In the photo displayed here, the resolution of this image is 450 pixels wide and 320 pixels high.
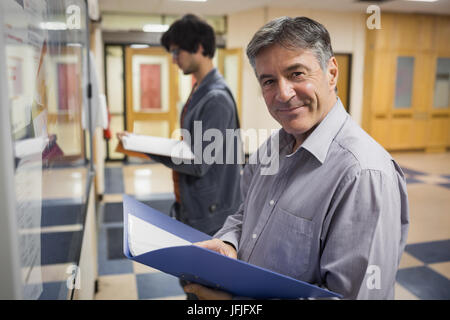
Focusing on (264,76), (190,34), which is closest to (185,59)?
(190,34)

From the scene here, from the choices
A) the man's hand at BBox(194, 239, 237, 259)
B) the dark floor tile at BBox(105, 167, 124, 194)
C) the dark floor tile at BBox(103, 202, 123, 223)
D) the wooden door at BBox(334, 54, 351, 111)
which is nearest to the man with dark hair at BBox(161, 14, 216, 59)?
the man's hand at BBox(194, 239, 237, 259)

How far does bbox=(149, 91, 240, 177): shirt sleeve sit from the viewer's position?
60.8 inches

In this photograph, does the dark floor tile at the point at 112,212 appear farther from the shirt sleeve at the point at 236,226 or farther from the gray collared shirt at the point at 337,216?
the gray collared shirt at the point at 337,216

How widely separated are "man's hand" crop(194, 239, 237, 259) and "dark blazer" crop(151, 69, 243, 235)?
609mm

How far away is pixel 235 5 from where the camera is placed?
236 inches

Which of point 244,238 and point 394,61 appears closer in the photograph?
point 244,238

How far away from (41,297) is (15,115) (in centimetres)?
35

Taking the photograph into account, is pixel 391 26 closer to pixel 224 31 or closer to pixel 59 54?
pixel 224 31

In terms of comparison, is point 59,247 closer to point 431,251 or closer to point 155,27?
point 431,251

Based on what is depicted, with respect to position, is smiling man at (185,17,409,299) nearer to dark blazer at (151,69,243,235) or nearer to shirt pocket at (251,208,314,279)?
shirt pocket at (251,208,314,279)

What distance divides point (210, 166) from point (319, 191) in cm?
88

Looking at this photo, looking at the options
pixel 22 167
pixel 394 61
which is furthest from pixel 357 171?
pixel 394 61

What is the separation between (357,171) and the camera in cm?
72

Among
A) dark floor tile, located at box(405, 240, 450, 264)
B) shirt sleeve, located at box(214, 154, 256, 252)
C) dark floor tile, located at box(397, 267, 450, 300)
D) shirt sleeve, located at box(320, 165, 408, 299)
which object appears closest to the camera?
shirt sleeve, located at box(320, 165, 408, 299)
